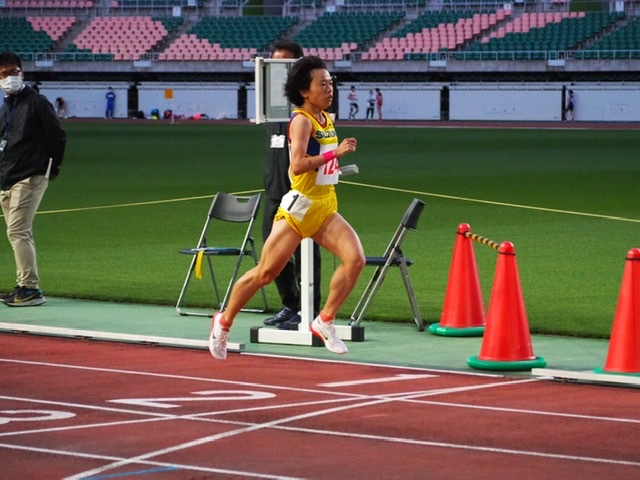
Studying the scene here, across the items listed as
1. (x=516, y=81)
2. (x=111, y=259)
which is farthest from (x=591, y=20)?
(x=111, y=259)

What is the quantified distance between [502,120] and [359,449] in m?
61.8

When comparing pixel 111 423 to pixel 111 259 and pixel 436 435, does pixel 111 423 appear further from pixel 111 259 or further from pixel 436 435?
pixel 111 259

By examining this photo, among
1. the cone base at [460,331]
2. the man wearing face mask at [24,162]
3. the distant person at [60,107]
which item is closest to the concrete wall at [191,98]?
the distant person at [60,107]

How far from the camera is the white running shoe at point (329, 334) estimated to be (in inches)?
417

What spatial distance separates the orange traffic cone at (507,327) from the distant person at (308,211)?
0.97 meters

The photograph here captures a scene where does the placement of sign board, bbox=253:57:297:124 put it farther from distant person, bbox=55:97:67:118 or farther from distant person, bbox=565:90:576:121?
distant person, bbox=55:97:67:118

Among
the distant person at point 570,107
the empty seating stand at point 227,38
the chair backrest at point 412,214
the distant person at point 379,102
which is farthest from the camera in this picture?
the empty seating stand at point 227,38

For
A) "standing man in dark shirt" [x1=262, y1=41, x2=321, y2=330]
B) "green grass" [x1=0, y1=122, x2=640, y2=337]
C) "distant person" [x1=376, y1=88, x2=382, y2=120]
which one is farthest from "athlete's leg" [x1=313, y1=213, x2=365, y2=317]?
"distant person" [x1=376, y1=88, x2=382, y2=120]

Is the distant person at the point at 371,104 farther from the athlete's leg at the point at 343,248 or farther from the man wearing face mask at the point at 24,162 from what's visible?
the athlete's leg at the point at 343,248

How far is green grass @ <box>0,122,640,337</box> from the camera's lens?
1477 cm

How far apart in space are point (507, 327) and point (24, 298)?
524 cm

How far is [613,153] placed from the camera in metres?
40.4

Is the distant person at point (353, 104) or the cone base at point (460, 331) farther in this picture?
the distant person at point (353, 104)

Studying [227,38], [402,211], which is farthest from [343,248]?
[227,38]
